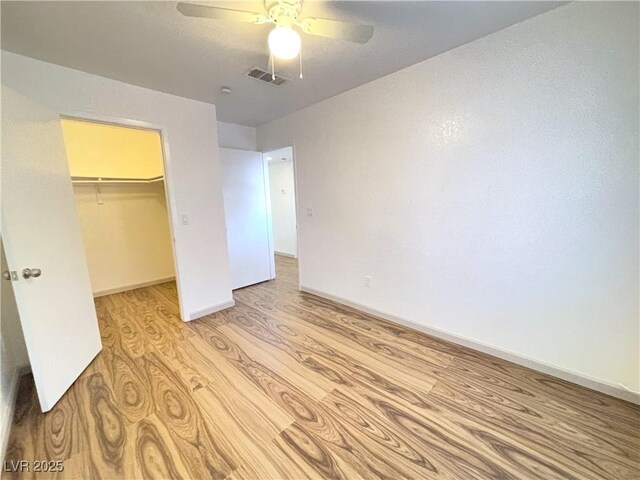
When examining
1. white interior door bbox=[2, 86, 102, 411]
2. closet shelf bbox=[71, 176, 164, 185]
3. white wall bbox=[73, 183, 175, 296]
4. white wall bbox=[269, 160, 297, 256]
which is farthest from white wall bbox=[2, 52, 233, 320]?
white wall bbox=[269, 160, 297, 256]

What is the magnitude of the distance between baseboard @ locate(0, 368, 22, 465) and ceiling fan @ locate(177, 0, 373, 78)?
8.02ft

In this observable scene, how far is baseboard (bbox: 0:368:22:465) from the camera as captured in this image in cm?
138

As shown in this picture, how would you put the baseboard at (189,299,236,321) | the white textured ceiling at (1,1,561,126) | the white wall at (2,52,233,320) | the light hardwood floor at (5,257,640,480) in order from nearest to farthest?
the light hardwood floor at (5,257,640,480) → the white textured ceiling at (1,1,561,126) → the white wall at (2,52,233,320) → the baseboard at (189,299,236,321)

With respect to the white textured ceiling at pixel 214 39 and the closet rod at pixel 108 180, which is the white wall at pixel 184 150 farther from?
the closet rod at pixel 108 180

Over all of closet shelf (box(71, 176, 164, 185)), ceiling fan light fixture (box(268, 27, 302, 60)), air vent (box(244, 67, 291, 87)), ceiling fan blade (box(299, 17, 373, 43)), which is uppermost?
air vent (box(244, 67, 291, 87))

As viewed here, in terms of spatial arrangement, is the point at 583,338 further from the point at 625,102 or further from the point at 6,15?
the point at 6,15

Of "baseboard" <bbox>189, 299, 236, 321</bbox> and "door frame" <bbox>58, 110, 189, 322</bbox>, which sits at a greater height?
"door frame" <bbox>58, 110, 189, 322</bbox>

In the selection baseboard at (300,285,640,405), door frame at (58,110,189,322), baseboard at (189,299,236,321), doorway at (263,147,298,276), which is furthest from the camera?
doorway at (263,147,298,276)

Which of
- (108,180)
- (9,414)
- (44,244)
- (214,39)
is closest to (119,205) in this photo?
(108,180)

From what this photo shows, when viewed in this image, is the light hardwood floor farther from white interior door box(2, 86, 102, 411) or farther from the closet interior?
the closet interior

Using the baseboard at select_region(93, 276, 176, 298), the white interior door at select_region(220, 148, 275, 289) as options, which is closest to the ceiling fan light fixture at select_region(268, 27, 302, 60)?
the white interior door at select_region(220, 148, 275, 289)

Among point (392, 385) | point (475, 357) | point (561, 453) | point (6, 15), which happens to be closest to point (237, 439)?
point (392, 385)

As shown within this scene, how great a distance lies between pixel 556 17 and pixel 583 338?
6.85ft

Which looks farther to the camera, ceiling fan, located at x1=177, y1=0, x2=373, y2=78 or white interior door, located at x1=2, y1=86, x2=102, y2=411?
white interior door, located at x1=2, y1=86, x2=102, y2=411
